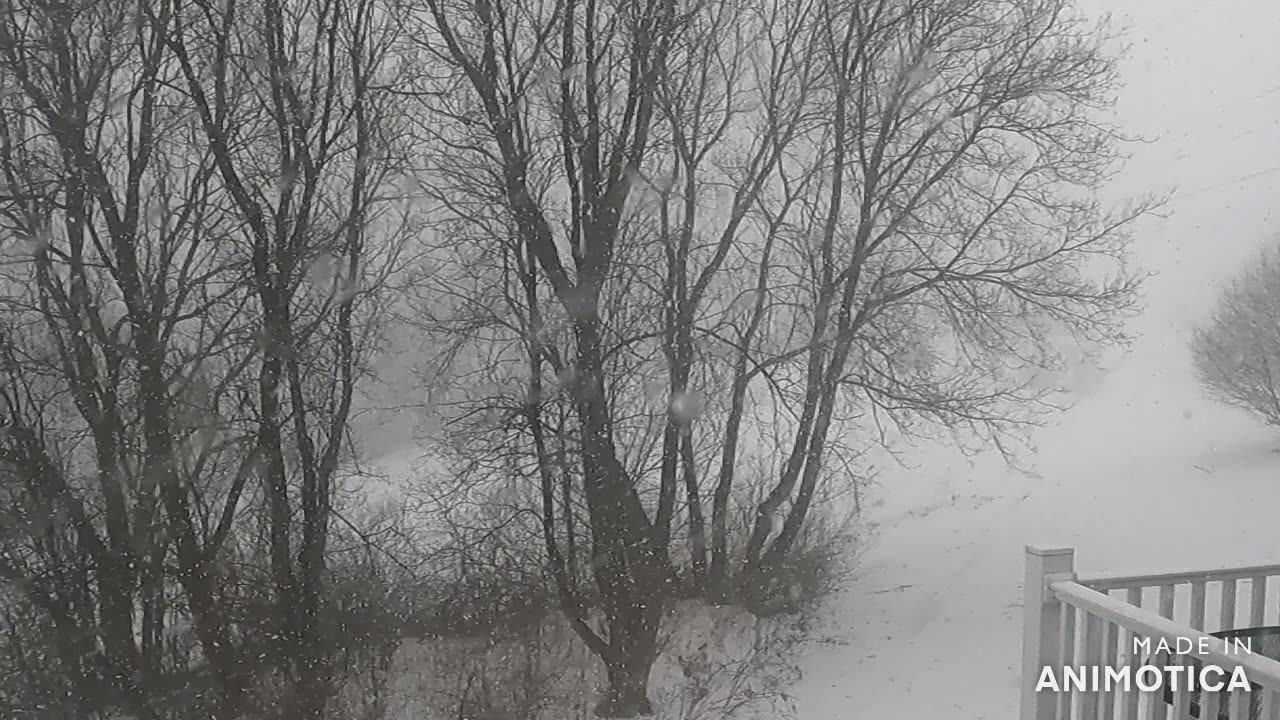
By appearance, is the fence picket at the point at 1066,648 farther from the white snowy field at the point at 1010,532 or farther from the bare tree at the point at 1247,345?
the bare tree at the point at 1247,345

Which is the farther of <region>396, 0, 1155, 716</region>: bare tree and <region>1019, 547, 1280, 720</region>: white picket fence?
<region>396, 0, 1155, 716</region>: bare tree

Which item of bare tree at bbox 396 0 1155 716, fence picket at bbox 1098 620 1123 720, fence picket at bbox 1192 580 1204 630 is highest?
bare tree at bbox 396 0 1155 716

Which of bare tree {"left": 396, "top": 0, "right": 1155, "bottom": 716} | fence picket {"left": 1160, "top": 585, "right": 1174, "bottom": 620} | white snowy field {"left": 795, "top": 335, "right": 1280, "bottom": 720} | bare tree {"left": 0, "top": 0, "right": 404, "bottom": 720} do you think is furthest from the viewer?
bare tree {"left": 396, "top": 0, "right": 1155, "bottom": 716}

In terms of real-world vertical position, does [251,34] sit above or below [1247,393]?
above

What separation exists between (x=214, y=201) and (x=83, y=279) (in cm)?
80

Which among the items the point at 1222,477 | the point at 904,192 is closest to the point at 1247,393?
the point at 1222,477

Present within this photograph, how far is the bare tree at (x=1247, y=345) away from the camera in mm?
8305

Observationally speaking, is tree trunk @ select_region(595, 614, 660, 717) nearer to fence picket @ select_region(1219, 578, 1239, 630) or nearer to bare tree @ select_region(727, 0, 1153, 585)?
bare tree @ select_region(727, 0, 1153, 585)

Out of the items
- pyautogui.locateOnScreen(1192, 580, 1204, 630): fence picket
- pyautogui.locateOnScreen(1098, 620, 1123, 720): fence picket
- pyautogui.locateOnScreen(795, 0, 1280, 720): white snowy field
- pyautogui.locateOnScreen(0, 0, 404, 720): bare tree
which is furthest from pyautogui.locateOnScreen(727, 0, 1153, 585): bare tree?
pyautogui.locateOnScreen(1098, 620, 1123, 720): fence picket

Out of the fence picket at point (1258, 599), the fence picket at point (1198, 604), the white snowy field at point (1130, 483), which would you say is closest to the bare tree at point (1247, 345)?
the white snowy field at point (1130, 483)

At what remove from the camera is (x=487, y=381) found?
5.56 meters

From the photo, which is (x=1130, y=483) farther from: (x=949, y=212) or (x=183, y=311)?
(x=183, y=311)

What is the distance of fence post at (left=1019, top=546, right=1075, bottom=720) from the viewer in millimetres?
2131

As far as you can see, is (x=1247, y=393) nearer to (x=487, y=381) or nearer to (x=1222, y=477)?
(x=1222, y=477)
